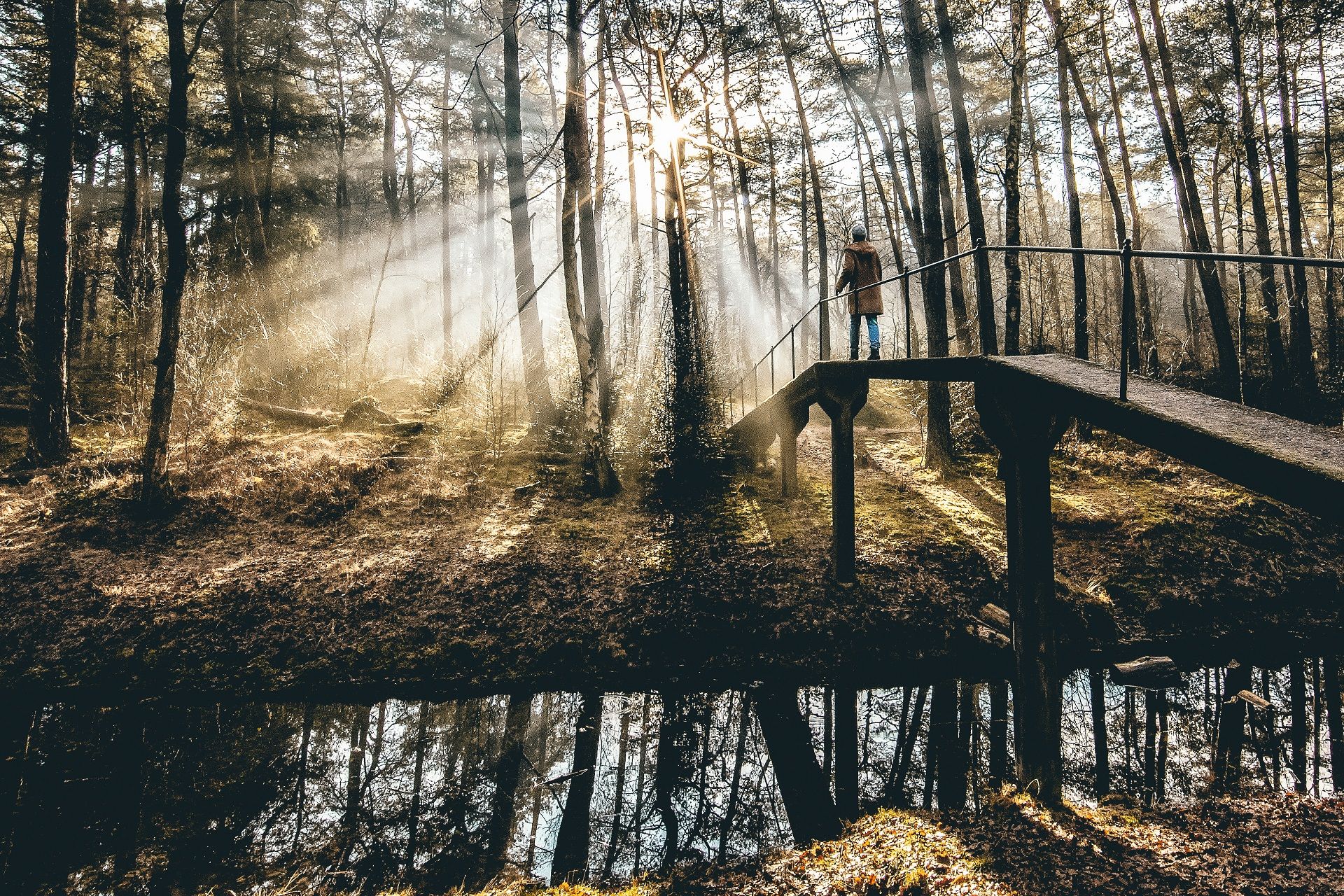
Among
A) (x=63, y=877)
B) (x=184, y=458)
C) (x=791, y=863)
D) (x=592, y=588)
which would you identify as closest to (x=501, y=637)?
(x=592, y=588)

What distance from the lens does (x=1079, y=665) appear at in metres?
6.88

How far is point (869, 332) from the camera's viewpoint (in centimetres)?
776

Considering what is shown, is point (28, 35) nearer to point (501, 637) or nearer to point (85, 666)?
point (85, 666)

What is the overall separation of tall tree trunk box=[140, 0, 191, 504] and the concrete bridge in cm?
906

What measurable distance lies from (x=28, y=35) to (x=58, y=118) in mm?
6380

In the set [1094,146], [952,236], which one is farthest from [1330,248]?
[952,236]

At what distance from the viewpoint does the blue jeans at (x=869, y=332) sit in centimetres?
753

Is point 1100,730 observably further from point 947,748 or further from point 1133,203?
point 1133,203

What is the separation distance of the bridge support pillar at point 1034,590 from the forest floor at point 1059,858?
1.58 ft

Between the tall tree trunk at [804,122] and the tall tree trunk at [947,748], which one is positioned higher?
the tall tree trunk at [804,122]

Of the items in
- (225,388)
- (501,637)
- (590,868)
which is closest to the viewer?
(590,868)

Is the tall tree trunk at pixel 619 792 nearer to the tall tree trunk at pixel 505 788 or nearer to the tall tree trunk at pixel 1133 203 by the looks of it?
the tall tree trunk at pixel 505 788

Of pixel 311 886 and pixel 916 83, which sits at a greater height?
pixel 916 83

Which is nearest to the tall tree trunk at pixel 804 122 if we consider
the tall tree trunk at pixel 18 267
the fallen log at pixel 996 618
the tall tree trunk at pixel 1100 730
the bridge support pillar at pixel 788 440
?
the bridge support pillar at pixel 788 440
